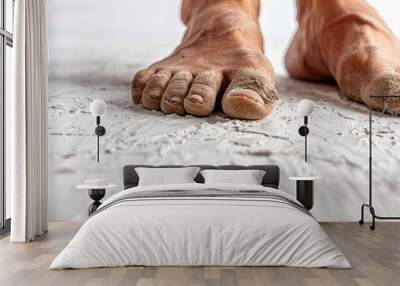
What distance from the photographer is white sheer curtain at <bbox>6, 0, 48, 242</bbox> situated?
15.6 feet

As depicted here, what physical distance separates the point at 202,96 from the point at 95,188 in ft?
4.49

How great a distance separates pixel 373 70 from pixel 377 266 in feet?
8.77

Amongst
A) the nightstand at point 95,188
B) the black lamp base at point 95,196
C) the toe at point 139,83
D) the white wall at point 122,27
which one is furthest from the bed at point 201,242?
the white wall at point 122,27

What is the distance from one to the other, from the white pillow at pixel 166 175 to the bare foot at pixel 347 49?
1.61 m

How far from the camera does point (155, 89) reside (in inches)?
228

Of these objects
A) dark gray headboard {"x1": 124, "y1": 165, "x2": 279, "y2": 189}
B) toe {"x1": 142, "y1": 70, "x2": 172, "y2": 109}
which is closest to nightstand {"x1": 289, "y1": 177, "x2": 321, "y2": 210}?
dark gray headboard {"x1": 124, "y1": 165, "x2": 279, "y2": 189}

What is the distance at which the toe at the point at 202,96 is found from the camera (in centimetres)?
566

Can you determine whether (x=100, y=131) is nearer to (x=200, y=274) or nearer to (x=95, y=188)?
(x=95, y=188)

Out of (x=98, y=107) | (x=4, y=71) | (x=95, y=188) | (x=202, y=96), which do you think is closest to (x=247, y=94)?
(x=202, y=96)

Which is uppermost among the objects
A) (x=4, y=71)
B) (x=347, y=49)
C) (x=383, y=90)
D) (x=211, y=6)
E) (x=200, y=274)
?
(x=211, y=6)

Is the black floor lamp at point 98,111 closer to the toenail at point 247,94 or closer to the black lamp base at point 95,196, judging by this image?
the black lamp base at point 95,196

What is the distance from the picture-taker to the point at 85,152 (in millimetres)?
6027

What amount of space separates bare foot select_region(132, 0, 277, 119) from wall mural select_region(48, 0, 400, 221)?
121mm

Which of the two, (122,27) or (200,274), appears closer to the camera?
(200,274)
